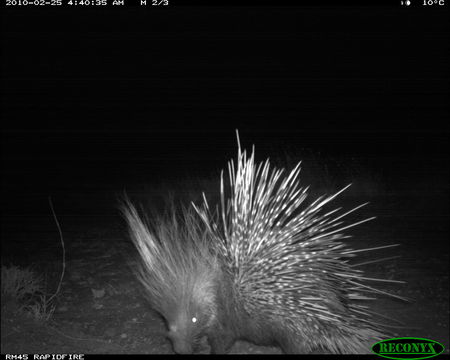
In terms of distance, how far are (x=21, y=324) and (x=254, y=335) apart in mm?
1509

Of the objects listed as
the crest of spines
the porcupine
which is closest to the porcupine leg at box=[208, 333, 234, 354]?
the porcupine

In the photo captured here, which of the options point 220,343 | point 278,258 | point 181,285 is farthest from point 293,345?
point 181,285

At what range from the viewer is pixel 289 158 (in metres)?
7.02

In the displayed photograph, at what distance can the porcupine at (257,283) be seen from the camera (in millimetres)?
2320

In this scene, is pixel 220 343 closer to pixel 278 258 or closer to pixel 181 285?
pixel 181 285

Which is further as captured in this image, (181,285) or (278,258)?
(181,285)

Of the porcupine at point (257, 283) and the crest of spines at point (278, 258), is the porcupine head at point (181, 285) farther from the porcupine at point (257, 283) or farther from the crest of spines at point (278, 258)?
the crest of spines at point (278, 258)

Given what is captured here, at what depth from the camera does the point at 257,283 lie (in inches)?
93.4

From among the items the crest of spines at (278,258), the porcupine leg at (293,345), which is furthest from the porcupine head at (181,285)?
the porcupine leg at (293,345)

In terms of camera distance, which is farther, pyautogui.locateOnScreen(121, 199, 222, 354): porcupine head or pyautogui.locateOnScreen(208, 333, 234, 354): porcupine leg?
pyautogui.locateOnScreen(208, 333, 234, 354): porcupine leg

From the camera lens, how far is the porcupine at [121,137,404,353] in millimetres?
2320

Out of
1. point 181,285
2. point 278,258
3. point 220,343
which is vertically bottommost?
point 220,343

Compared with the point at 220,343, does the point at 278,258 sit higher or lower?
higher

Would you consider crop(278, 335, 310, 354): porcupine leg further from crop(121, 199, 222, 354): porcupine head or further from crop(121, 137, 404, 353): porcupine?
crop(121, 199, 222, 354): porcupine head
